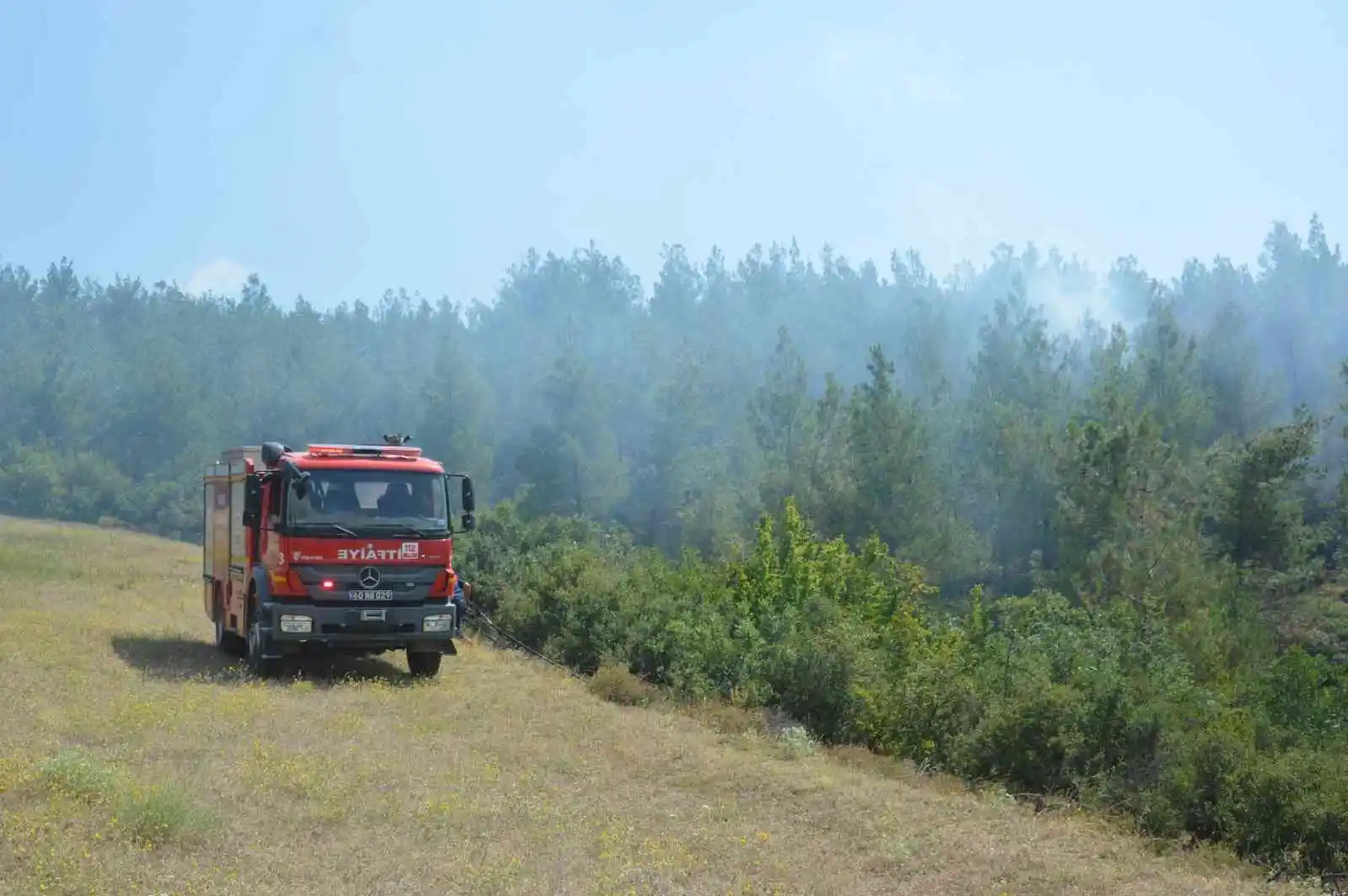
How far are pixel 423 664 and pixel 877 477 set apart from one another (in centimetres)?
2763

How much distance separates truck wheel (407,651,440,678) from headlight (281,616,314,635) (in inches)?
64.7

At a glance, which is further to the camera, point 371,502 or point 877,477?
point 877,477

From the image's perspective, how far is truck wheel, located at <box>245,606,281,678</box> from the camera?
1485 centimetres

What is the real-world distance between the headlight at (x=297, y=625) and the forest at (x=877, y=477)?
4098 millimetres

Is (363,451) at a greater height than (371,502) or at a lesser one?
greater

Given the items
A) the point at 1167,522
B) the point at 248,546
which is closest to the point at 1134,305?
the point at 1167,522

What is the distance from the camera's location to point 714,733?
12.9 m

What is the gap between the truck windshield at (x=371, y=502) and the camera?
587 inches

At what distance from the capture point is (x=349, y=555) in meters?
14.9

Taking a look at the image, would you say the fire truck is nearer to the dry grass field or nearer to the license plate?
the license plate

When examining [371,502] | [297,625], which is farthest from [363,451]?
[297,625]

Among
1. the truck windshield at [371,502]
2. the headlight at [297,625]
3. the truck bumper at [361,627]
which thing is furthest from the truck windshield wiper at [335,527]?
the headlight at [297,625]

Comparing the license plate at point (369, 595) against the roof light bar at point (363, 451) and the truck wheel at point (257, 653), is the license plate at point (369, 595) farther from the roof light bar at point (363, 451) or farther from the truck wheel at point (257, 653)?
the roof light bar at point (363, 451)

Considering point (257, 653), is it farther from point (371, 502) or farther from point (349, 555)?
point (371, 502)
